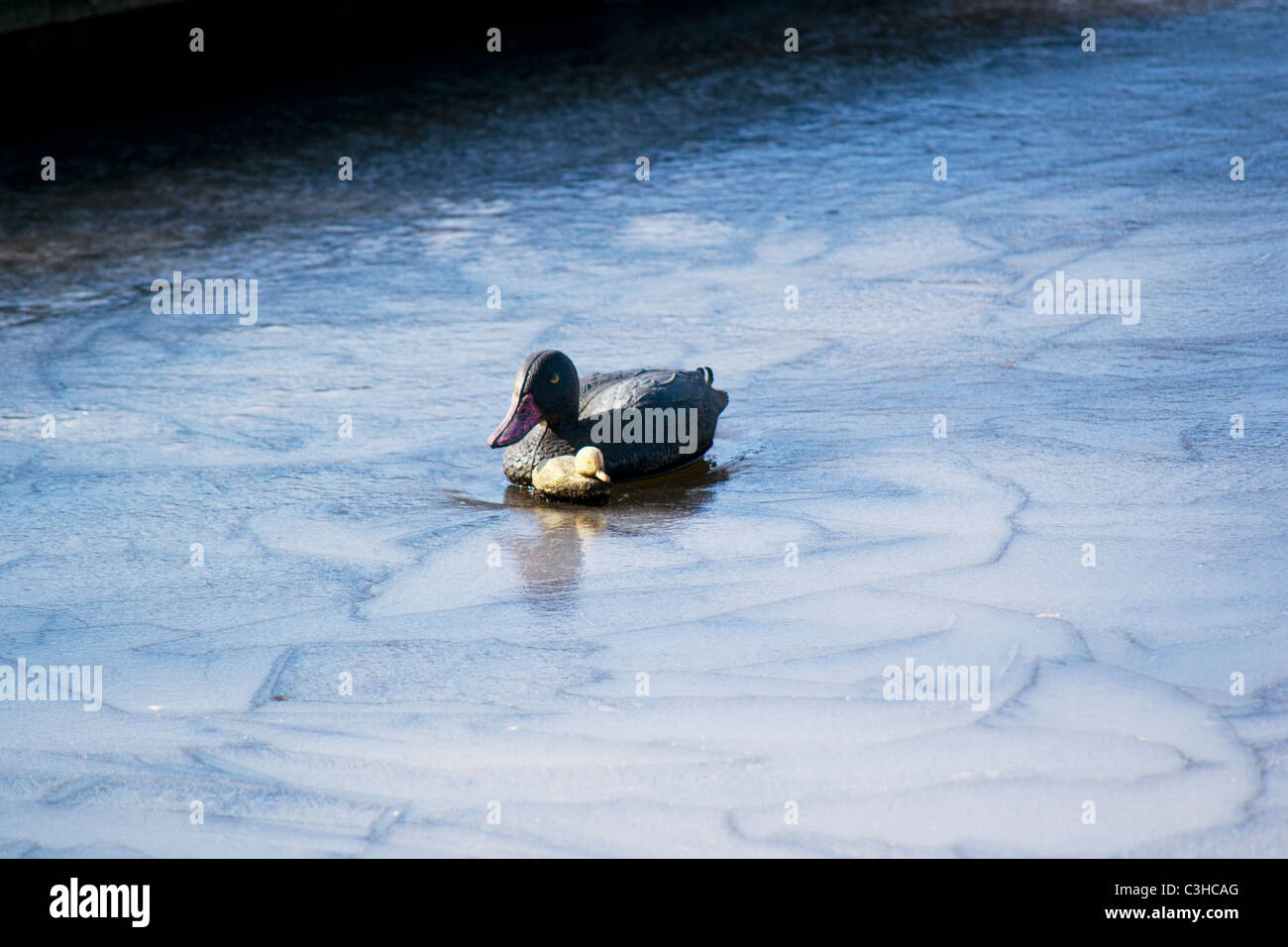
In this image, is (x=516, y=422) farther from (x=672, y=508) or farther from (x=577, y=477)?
(x=672, y=508)

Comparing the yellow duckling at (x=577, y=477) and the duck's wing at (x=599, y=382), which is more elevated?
the duck's wing at (x=599, y=382)

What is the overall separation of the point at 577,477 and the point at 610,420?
0.78ft

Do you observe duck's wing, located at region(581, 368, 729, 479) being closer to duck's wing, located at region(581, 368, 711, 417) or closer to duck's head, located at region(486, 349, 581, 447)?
duck's wing, located at region(581, 368, 711, 417)

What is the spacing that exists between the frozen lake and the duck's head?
0.28 metres

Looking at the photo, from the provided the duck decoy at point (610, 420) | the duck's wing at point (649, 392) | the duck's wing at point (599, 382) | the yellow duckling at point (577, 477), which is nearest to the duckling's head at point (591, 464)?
the yellow duckling at point (577, 477)

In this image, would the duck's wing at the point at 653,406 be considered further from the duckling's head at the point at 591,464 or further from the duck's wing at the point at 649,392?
the duckling's head at the point at 591,464

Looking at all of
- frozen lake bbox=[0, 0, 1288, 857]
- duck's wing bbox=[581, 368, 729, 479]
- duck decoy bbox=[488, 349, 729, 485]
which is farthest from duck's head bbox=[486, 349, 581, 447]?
frozen lake bbox=[0, 0, 1288, 857]

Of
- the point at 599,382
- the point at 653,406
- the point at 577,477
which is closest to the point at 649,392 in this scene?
the point at 653,406

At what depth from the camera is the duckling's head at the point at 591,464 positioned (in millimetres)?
4418

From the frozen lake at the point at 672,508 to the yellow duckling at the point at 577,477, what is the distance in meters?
0.06

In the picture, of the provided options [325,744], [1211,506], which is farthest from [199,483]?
[1211,506]

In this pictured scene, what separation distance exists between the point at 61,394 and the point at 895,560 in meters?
3.56

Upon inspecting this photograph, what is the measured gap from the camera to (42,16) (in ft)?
34.8

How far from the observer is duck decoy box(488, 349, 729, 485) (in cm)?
448
